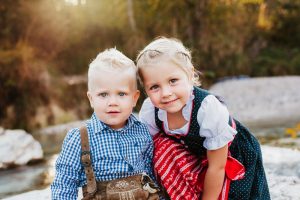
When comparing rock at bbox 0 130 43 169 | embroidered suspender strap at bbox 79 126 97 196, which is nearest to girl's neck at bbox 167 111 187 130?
embroidered suspender strap at bbox 79 126 97 196

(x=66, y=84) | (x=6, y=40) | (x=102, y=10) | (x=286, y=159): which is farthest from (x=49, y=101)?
(x=286, y=159)

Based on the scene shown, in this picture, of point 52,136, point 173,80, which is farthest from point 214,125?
point 52,136

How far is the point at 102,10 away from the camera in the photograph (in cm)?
1147

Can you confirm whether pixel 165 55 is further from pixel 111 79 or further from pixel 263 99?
pixel 263 99

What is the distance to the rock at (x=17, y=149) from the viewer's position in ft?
15.9

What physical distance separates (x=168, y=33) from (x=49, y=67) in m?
3.46

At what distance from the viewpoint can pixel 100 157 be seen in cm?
191

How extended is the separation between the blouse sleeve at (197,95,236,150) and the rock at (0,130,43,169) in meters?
3.44

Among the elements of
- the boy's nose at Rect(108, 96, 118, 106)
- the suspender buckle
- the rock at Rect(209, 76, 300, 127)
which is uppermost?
the boy's nose at Rect(108, 96, 118, 106)

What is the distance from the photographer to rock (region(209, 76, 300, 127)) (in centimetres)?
751

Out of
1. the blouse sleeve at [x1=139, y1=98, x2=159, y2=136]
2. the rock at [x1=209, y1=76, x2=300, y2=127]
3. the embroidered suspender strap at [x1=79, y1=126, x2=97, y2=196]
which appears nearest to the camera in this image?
the embroidered suspender strap at [x1=79, y1=126, x2=97, y2=196]

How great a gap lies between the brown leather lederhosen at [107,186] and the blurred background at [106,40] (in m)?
6.33

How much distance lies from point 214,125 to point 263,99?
7616mm

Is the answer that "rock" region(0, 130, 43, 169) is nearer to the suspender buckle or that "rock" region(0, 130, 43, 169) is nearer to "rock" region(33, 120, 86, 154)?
"rock" region(33, 120, 86, 154)
